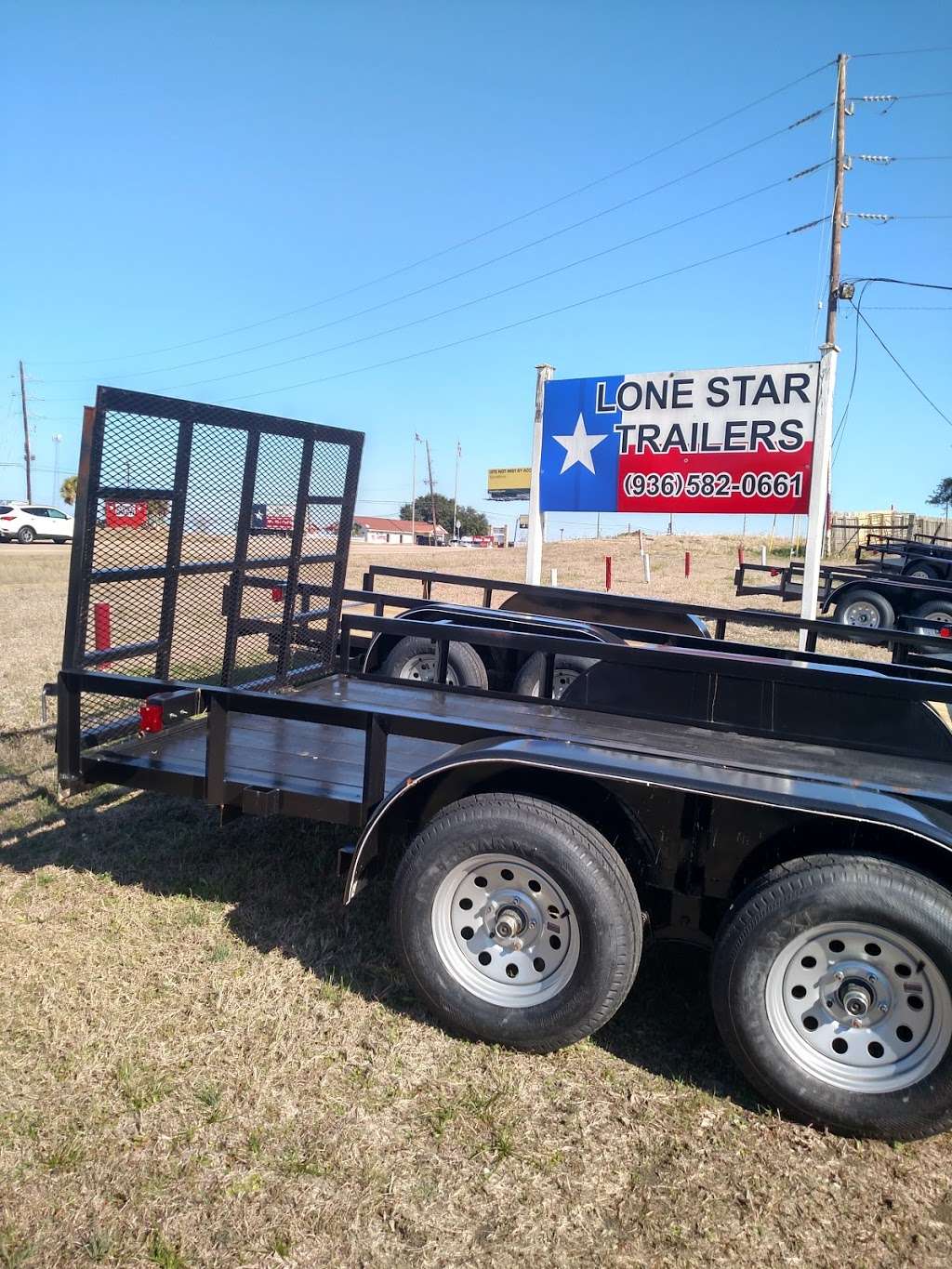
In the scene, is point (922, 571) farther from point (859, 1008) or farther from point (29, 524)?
point (29, 524)

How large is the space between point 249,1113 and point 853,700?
9.01 ft

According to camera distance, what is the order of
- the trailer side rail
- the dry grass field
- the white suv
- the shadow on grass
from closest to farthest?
1. the dry grass field
2. the shadow on grass
3. the trailer side rail
4. the white suv

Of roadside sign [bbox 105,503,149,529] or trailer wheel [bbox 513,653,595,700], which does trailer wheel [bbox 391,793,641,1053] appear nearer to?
roadside sign [bbox 105,503,149,529]

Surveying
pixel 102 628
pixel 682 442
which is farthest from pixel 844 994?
pixel 682 442

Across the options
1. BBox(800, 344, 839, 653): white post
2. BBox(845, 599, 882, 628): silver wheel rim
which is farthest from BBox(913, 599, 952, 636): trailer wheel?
BBox(800, 344, 839, 653): white post

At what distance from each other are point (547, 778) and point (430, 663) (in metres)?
3.05

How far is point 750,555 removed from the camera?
107 ft

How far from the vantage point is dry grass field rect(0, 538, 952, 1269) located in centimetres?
222

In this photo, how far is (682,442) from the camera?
9578mm

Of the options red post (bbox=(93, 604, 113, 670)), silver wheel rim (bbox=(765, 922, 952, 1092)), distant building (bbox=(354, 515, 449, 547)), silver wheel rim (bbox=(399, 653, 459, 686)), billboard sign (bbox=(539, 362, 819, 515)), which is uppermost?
distant building (bbox=(354, 515, 449, 547))

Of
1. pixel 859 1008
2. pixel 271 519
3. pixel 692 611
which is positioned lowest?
pixel 859 1008

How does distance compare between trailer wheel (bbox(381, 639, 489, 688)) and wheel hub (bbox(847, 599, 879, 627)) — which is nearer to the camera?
trailer wheel (bbox(381, 639, 489, 688))

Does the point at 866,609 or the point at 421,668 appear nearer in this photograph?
the point at 421,668

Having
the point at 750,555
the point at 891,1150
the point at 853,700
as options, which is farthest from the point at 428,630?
the point at 750,555
